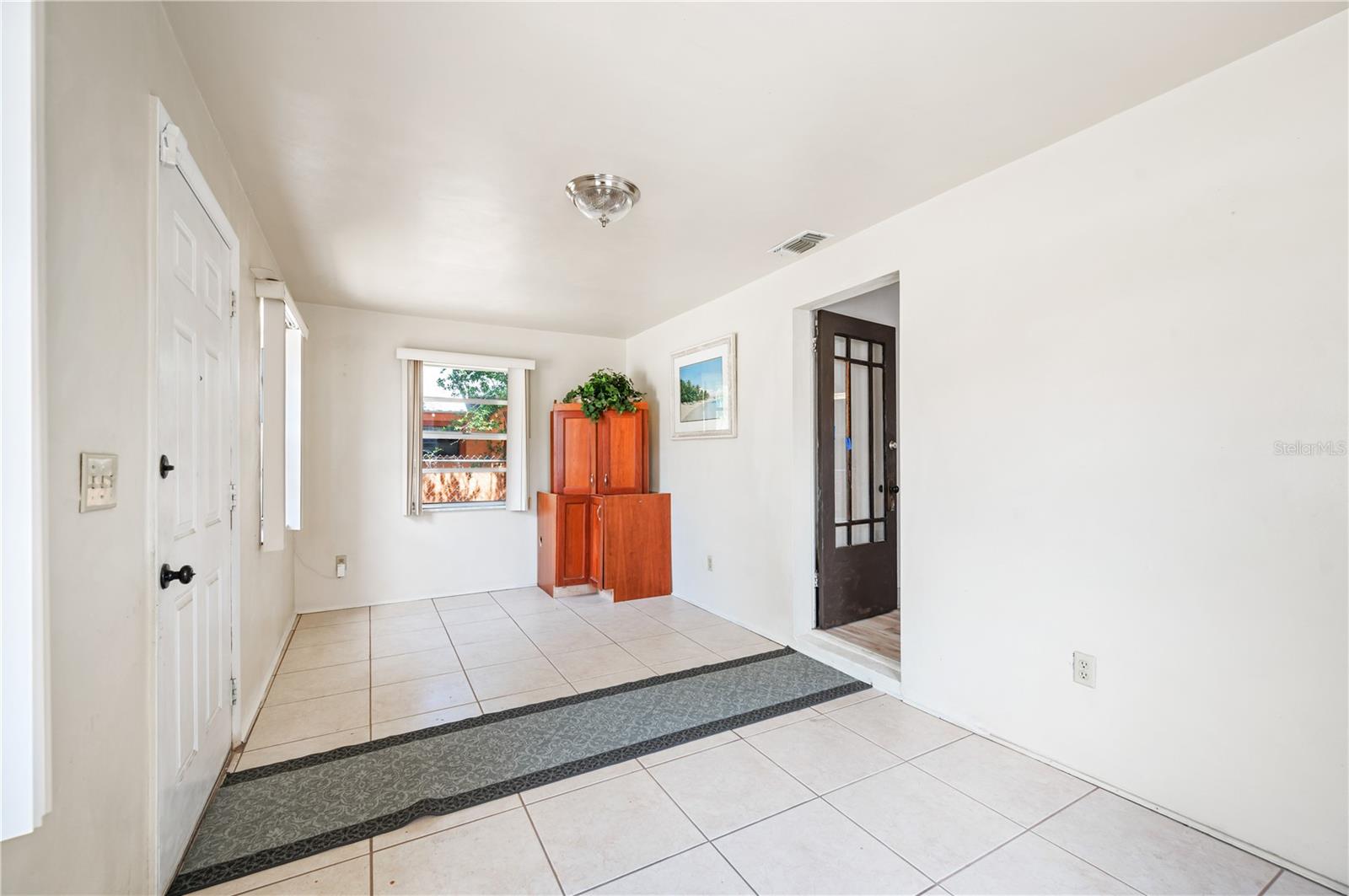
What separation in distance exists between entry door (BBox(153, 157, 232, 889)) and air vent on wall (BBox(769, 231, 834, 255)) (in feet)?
8.68

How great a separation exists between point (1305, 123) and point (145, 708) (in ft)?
11.8

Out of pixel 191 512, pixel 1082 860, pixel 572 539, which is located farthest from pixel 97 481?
pixel 572 539

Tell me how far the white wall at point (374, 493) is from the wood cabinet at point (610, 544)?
0.57 meters

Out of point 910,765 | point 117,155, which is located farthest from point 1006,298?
point 117,155

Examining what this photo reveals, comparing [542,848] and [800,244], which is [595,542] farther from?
[542,848]

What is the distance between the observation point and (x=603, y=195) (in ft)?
8.35

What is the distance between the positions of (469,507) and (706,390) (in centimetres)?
241

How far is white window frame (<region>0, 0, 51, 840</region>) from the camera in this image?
0.81m

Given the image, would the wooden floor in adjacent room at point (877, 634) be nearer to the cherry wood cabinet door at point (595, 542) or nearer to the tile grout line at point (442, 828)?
the cherry wood cabinet door at point (595, 542)

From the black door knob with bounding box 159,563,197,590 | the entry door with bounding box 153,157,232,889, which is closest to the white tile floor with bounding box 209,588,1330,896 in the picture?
the entry door with bounding box 153,157,232,889

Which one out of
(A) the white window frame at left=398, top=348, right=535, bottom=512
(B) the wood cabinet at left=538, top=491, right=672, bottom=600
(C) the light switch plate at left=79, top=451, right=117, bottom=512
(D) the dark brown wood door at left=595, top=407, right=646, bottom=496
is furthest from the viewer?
(A) the white window frame at left=398, top=348, right=535, bottom=512

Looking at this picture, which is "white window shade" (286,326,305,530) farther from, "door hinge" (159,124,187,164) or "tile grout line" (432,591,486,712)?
"door hinge" (159,124,187,164)

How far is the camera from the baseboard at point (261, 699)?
8.07 feet

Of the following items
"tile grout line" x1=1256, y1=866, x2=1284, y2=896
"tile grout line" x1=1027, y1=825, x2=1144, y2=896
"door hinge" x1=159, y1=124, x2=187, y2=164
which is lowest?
"tile grout line" x1=1027, y1=825, x2=1144, y2=896
